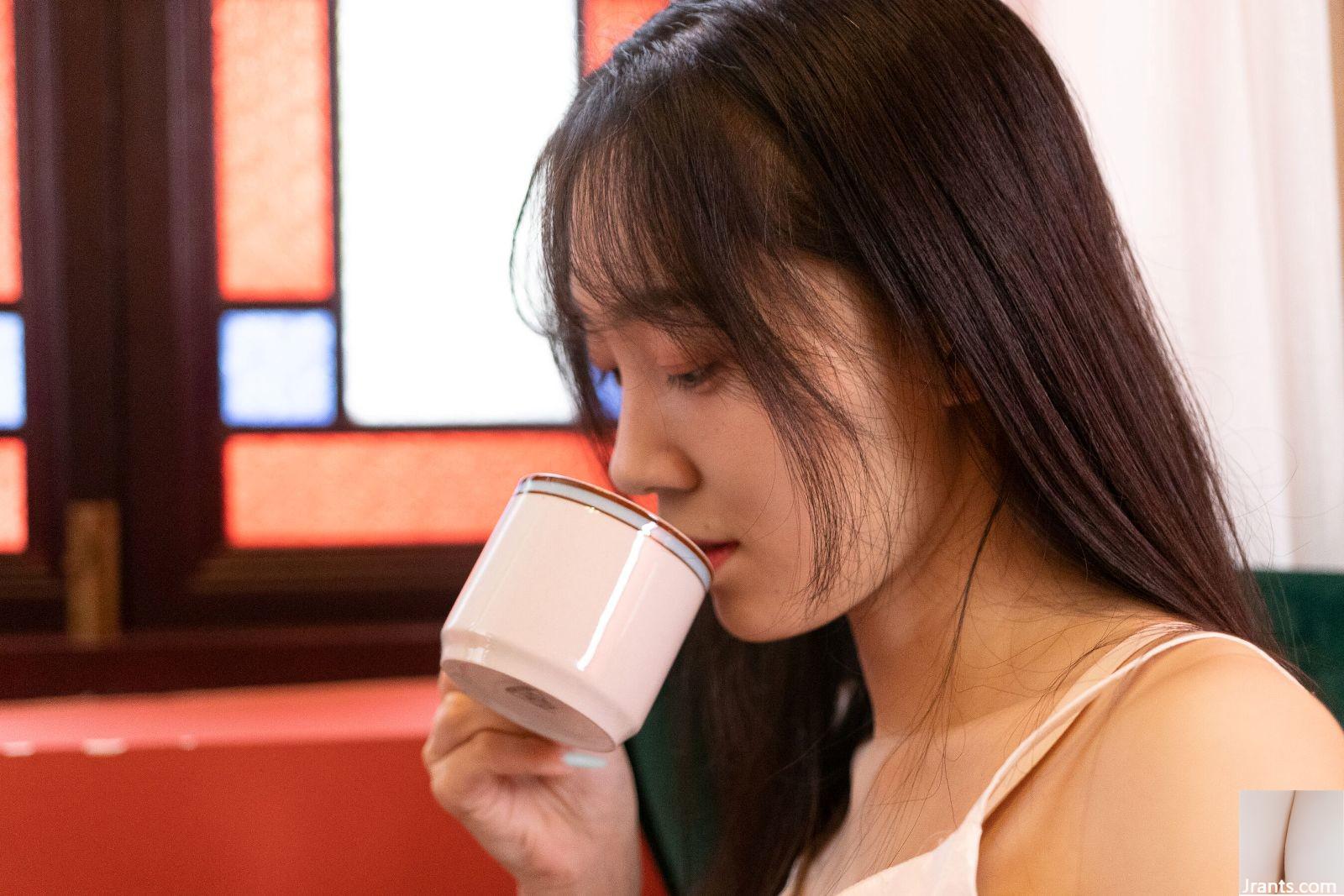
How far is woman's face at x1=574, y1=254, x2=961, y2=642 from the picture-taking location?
2.22 ft

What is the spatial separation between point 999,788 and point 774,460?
235 millimetres

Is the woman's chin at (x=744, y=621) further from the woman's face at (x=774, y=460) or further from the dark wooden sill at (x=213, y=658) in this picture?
the dark wooden sill at (x=213, y=658)

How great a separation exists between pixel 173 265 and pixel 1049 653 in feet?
3.62

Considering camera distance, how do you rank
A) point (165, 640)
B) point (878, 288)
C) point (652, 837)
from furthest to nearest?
point (165, 640) → point (652, 837) → point (878, 288)

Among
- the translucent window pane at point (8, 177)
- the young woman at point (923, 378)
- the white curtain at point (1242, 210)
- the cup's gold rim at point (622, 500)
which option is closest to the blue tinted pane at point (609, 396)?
the young woman at point (923, 378)

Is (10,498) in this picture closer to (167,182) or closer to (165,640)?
(165,640)

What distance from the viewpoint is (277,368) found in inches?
53.5

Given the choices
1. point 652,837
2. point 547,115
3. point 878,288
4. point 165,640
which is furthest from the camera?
point 547,115

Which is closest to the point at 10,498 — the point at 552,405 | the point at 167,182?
the point at 167,182

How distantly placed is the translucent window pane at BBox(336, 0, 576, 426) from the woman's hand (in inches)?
23.5

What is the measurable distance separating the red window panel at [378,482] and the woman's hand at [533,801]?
485mm

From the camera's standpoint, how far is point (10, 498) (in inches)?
51.6

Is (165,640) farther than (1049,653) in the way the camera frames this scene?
Yes

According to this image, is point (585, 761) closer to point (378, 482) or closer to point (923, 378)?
point (923, 378)
